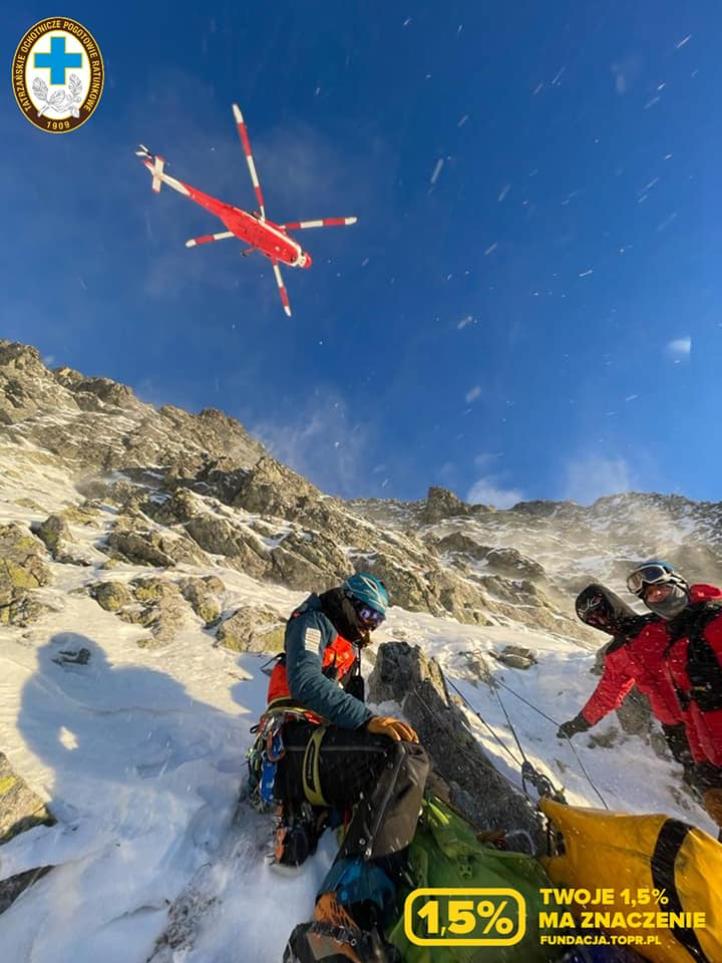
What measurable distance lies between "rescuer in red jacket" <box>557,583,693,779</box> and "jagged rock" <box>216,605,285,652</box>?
417 inches

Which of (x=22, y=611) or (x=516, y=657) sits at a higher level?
(x=22, y=611)

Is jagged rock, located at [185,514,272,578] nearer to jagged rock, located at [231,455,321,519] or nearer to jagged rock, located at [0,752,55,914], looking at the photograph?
jagged rock, located at [231,455,321,519]

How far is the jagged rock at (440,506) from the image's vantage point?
4345 inches

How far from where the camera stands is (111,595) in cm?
1493

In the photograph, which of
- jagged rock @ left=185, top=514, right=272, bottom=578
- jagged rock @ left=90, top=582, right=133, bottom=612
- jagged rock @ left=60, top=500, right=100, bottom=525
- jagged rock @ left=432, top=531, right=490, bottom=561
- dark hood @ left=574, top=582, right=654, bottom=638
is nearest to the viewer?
dark hood @ left=574, top=582, right=654, bottom=638

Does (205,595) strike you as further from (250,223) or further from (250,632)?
(250,223)

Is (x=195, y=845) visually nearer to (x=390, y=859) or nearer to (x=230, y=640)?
(x=390, y=859)

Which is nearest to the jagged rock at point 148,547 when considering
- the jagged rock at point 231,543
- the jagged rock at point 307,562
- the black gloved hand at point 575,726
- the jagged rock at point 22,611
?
the jagged rock at point 231,543

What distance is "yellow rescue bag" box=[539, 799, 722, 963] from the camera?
73.7 inches

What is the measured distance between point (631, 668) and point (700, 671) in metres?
0.82

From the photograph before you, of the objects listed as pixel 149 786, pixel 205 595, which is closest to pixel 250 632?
pixel 205 595

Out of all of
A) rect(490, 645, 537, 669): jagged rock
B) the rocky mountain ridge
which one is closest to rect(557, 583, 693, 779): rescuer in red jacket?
rect(490, 645, 537, 669): jagged rock

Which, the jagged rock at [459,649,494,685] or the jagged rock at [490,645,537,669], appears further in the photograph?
the jagged rock at [490,645,537,669]

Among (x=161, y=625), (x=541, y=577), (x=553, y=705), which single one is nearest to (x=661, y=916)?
(x=553, y=705)
